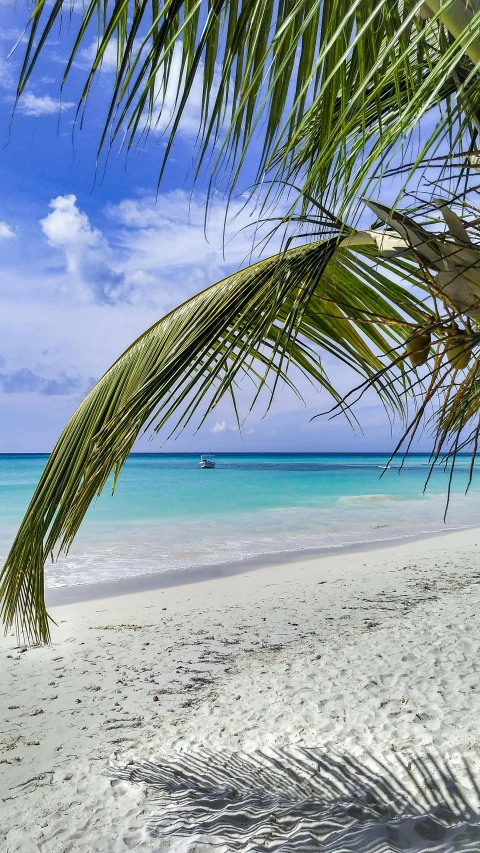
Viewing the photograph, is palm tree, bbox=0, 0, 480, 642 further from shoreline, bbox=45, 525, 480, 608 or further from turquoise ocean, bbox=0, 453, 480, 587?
shoreline, bbox=45, 525, 480, 608

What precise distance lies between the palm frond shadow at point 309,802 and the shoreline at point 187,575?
15.9ft

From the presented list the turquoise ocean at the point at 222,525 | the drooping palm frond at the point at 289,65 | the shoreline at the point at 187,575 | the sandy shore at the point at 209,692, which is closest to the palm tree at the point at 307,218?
the drooping palm frond at the point at 289,65

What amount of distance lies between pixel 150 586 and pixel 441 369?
23.5 feet

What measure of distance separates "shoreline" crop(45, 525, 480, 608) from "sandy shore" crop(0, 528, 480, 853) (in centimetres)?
53

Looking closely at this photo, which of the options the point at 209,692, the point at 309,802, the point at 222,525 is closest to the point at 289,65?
the point at 309,802

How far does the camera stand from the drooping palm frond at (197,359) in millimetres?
1517

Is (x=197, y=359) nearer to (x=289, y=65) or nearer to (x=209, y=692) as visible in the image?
(x=289, y=65)

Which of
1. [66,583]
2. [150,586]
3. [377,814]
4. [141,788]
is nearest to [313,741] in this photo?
[377,814]

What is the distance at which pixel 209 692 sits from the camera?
4070 millimetres

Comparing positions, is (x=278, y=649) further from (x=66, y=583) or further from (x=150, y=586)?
(x=66, y=583)

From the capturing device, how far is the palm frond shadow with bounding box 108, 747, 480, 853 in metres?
2.27

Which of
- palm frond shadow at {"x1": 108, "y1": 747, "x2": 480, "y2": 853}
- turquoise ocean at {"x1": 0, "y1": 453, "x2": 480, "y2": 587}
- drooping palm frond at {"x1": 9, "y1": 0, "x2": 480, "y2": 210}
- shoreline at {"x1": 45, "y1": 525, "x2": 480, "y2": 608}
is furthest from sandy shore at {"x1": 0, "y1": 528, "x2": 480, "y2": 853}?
drooping palm frond at {"x1": 9, "y1": 0, "x2": 480, "y2": 210}

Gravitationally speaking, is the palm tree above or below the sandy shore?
above

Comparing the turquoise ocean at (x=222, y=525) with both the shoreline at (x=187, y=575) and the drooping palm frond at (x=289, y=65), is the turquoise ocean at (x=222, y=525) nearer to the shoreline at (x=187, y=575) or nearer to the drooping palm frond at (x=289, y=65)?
the shoreline at (x=187, y=575)
